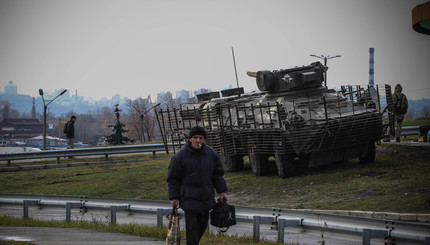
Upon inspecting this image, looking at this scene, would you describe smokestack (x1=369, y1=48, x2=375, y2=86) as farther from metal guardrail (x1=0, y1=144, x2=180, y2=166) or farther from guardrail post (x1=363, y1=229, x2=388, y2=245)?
guardrail post (x1=363, y1=229, x2=388, y2=245)

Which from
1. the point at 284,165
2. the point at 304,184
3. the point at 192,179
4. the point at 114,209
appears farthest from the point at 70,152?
the point at 192,179

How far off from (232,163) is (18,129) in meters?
97.7

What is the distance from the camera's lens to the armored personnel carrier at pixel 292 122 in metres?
18.1

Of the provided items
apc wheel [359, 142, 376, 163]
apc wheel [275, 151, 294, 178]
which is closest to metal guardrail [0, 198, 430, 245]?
apc wheel [275, 151, 294, 178]

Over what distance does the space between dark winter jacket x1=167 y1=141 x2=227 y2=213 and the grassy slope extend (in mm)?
5590

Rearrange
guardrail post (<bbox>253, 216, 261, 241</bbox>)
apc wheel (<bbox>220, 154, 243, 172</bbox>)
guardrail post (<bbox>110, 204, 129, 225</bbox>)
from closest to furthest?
guardrail post (<bbox>253, 216, 261, 241</bbox>), guardrail post (<bbox>110, 204, 129, 225</bbox>), apc wheel (<bbox>220, 154, 243, 172</bbox>)

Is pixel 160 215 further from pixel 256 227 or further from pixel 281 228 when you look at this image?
pixel 281 228

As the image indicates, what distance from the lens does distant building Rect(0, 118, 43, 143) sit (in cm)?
11031

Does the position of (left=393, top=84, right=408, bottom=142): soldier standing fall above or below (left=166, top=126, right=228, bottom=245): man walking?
above

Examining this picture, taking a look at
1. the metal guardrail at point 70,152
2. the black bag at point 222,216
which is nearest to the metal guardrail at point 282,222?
the black bag at point 222,216

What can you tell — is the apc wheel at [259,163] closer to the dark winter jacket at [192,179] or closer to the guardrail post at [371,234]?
the guardrail post at [371,234]

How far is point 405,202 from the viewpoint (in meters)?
13.8

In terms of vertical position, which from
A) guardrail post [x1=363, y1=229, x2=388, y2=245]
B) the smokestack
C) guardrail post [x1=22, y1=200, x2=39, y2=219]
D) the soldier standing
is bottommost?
guardrail post [x1=22, y1=200, x2=39, y2=219]

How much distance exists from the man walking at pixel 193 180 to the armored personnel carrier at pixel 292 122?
30.8 ft
